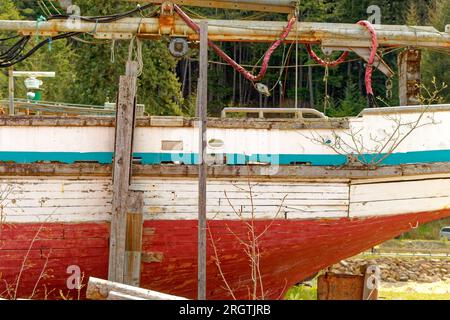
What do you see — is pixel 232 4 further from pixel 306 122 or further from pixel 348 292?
pixel 348 292

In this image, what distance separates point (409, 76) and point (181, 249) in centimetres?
393

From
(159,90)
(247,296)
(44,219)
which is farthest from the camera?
(159,90)

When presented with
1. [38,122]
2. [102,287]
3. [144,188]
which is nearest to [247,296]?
→ [144,188]

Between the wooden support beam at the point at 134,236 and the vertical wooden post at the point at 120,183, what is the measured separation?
0.14m

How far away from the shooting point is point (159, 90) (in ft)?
92.6

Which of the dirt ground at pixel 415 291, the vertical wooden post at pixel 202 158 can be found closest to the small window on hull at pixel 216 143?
the vertical wooden post at pixel 202 158

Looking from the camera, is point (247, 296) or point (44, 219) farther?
point (247, 296)

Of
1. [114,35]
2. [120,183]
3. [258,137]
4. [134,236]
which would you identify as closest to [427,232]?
[114,35]

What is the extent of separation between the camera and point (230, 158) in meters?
12.0

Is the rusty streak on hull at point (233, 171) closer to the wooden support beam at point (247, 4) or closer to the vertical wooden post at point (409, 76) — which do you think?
the vertical wooden post at point (409, 76)

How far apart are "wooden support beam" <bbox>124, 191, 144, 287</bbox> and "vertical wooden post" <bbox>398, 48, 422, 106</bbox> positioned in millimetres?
3942

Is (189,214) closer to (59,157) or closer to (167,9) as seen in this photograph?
(59,157)

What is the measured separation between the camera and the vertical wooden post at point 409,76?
13195 mm
